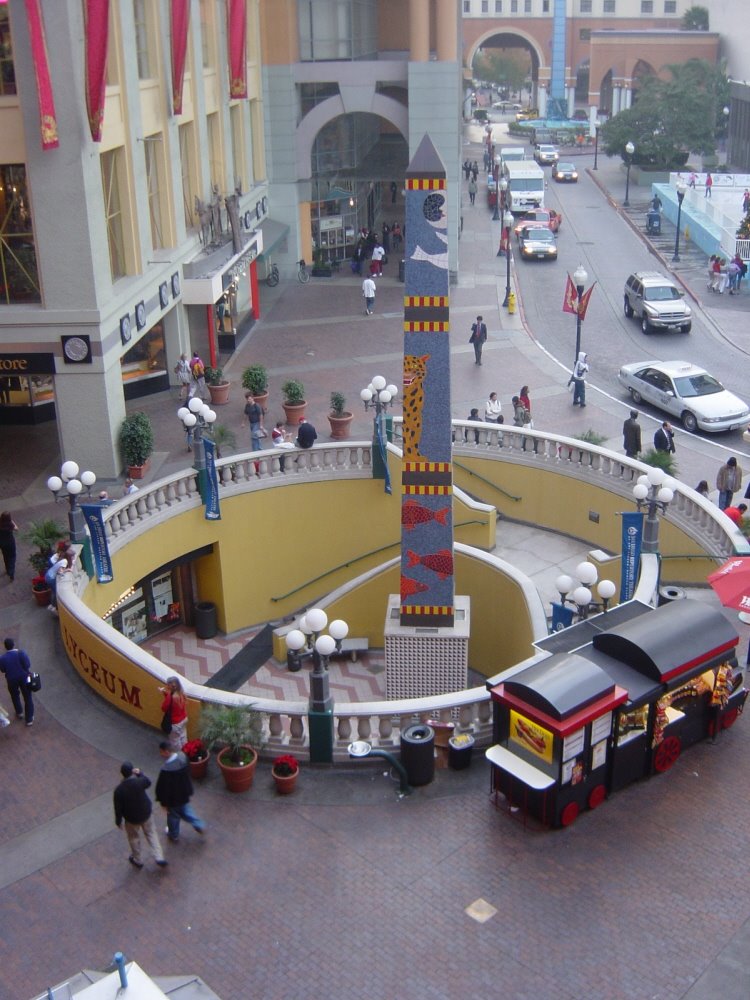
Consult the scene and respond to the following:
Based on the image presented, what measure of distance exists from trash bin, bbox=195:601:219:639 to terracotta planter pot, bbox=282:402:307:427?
6.39 metres

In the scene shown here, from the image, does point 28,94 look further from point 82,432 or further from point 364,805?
point 364,805

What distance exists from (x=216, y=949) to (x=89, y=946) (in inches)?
52.5

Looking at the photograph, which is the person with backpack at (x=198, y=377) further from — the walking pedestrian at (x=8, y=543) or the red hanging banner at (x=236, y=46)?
the red hanging banner at (x=236, y=46)

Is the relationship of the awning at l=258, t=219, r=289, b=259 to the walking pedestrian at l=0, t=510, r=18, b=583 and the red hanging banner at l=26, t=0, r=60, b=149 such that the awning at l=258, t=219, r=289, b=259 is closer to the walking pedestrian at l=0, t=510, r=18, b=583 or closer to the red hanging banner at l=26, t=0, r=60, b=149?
the red hanging banner at l=26, t=0, r=60, b=149

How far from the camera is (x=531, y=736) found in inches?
521

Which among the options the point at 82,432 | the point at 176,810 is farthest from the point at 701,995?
the point at 82,432

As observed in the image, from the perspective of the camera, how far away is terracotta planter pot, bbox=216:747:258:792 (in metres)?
14.0

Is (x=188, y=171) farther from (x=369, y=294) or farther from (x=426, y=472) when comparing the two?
(x=426, y=472)

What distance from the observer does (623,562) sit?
18281 mm

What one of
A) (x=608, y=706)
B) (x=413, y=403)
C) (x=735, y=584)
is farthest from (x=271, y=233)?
(x=608, y=706)

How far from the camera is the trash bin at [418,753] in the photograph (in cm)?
1384

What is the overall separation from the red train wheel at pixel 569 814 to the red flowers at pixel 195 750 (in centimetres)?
447

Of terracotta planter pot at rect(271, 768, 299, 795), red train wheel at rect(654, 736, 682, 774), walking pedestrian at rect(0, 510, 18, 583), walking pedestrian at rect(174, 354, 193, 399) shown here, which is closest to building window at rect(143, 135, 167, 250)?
walking pedestrian at rect(174, 354, 193, 399)

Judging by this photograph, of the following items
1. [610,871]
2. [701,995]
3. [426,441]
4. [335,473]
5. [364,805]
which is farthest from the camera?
[335,473]
